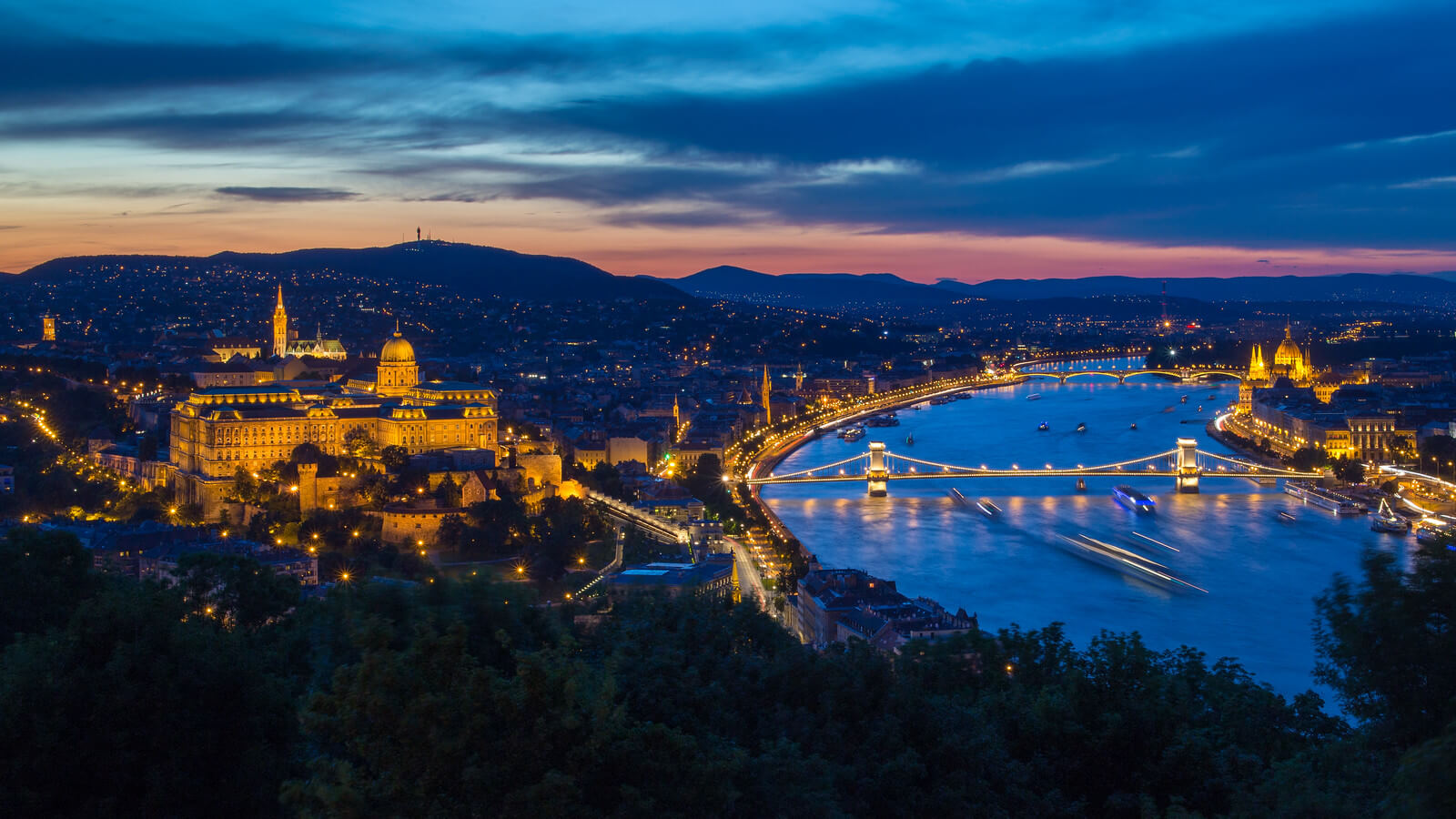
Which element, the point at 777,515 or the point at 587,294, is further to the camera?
the point at 587,294

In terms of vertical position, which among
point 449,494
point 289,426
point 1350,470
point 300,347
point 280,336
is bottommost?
point 1350,470

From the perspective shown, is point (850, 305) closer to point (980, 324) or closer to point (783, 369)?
point (980, 324)

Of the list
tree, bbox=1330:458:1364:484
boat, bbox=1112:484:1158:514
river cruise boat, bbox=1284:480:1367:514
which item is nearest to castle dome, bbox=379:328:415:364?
boat, bbox=1112:484:1158:514

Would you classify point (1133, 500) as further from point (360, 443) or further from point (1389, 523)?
point (360, 443)

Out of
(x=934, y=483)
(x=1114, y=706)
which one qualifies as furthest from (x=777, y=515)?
(x=1114, y=706)

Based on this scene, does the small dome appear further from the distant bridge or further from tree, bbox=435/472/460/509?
the distant bridge

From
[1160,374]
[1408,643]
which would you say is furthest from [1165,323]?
[1408,643]
